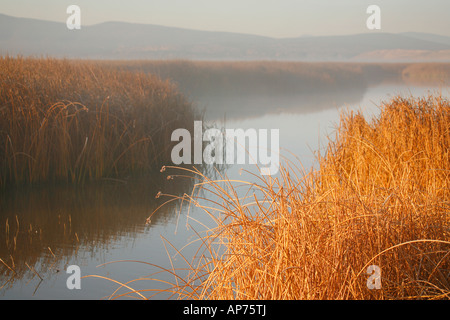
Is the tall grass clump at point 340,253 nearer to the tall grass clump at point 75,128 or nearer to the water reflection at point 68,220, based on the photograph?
the water reflection at point 68,220

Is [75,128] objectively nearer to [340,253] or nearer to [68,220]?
[68,220]

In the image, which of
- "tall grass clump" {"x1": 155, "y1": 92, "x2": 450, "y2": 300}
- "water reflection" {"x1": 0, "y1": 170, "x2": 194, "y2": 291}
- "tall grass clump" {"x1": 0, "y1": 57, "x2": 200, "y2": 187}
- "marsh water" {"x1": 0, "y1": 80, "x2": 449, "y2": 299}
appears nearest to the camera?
"tall grass clump" {"x1": 155, "y1": 92, "x2": 450, "y2": 300}

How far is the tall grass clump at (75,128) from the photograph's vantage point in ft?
17.0

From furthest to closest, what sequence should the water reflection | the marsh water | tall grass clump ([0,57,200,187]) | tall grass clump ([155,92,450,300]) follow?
tall grass clump ([0,57,200,187]) → the water reflection → the marsh water → tall grass clump ([155,92,450,300])

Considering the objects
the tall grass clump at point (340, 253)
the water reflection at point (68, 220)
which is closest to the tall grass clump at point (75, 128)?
the water reflection at point (68, 220)

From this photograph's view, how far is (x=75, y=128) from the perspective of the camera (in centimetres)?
564

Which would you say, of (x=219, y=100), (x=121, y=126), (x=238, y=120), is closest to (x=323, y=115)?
(x=238, y=120)

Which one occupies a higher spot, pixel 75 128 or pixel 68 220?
pixel 75 128

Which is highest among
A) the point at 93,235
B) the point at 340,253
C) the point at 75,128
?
the point at 75,128

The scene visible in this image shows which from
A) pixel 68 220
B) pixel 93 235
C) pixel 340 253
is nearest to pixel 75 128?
pixel 68 220

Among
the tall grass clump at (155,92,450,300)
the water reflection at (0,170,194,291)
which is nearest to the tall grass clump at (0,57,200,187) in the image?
the water reflection at (0,170,194,291)

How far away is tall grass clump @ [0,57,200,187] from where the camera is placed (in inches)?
204

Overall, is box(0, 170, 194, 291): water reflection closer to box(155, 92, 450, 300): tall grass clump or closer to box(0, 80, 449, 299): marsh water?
box(0, 80, 449, 299): marsh water
